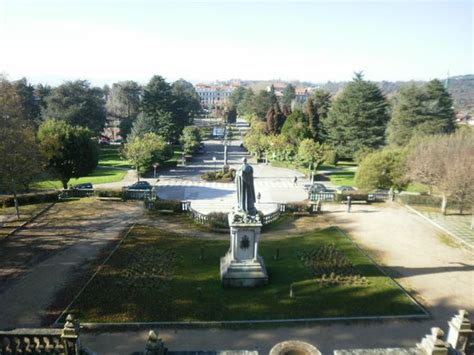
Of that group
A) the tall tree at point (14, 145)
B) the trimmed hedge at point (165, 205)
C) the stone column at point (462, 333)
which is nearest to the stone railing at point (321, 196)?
the trimmed hedge at point (165, 205)

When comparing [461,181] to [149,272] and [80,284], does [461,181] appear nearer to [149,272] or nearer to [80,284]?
[149,272]

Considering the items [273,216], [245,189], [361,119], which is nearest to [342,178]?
[361,119]

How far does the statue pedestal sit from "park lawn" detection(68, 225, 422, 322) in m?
0.44

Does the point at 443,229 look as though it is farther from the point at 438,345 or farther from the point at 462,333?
the point at 438,345

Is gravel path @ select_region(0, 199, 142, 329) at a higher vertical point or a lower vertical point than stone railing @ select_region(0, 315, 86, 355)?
lower

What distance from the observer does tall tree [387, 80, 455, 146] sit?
192 ft

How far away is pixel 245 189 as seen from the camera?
17.0 metres

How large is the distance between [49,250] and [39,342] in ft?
40.1

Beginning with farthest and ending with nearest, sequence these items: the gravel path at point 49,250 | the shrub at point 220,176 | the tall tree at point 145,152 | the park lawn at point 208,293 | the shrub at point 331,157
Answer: the shrub at point 331,157, the shrub at point 220,176, the tall tree at point 145,152, the gravel path at point 49,250, the park lawn at point 208,293

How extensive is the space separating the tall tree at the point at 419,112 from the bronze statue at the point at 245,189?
158 feet

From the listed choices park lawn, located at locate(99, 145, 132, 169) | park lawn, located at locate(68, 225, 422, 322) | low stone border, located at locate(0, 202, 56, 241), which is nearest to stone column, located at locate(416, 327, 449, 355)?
park lawn, located at locate(68, 225, 422, 322)

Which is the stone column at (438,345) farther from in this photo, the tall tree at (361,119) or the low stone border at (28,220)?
the tall tree at (361,119)

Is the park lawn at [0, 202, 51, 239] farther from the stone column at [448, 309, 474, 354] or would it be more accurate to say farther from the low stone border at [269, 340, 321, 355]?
the stone column at [448, 309, 474, 354]

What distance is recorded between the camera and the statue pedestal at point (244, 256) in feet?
55.5
